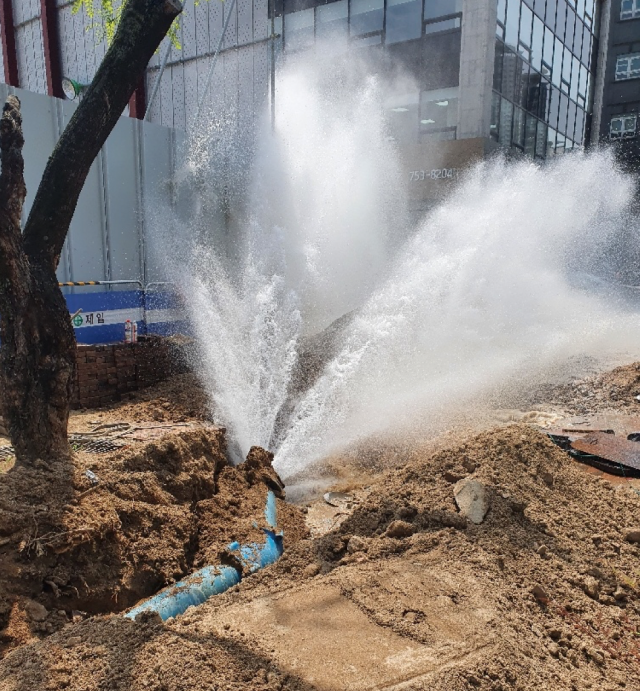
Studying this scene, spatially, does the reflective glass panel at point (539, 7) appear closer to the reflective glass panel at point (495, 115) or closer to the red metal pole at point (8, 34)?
the reflective glass panel at point (495, 115)

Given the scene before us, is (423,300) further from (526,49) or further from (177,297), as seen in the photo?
(526,49)

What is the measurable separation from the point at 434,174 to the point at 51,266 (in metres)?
12.8

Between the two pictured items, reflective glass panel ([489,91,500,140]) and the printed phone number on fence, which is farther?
reflective glass panel ([489,91,500,140])

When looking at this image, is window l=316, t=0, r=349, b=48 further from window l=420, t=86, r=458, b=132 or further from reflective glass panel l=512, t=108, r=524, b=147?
reflective glass panel l=512, t=108, r=524, b=147

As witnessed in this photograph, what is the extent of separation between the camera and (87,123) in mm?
4035

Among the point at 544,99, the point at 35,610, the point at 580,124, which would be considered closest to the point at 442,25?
the point at 544,99

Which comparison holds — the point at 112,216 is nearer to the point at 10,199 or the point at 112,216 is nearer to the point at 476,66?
the point at 10,199

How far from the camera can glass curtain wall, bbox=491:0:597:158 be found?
15.7m

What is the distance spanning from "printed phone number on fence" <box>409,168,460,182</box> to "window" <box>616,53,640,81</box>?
18.0 m

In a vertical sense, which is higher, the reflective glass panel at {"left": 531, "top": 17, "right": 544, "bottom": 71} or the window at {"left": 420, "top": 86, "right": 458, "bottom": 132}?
the reflective glass panel at {"left": 531, "top": 17, "right": 544, "bottom": 71}

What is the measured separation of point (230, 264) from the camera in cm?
1393

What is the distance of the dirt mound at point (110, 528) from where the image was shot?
329 centimetres

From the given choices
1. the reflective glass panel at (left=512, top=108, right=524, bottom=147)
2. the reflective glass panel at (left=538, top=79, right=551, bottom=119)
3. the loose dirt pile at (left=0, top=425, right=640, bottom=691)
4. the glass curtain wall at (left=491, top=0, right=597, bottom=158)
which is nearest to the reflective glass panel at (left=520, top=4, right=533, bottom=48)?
the glass curtain wall at (left=491, top=0, right=597, bottom=158)

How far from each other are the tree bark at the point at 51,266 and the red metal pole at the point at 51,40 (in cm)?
1930
